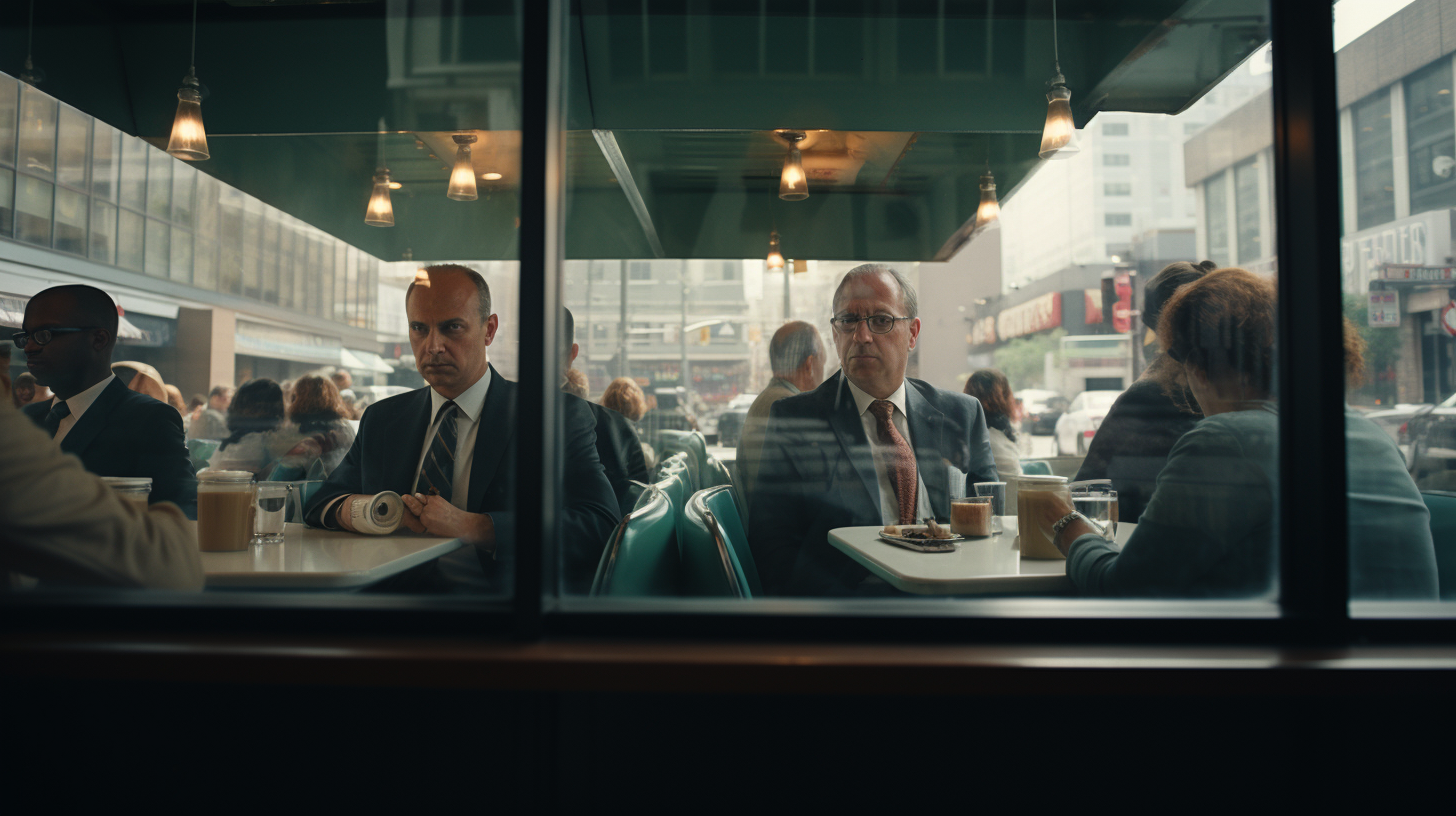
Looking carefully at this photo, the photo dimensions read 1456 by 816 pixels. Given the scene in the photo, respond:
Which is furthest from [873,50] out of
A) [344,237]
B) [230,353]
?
[230,353]

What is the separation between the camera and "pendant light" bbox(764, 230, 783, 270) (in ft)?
16.5

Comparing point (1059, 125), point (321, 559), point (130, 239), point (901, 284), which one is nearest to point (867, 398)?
point (901, 284)

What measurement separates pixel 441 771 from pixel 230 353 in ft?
13.2

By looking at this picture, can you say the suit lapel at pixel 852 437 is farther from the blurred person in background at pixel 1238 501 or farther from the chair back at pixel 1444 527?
the chair back at pixel 1444 527

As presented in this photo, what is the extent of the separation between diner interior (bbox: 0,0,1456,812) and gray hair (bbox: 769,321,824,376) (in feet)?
0.16

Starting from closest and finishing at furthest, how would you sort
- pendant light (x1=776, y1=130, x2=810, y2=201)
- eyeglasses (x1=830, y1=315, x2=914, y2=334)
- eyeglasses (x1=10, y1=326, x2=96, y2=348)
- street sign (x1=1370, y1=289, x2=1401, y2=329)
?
1. street sign (x1=1370, y1=289, x2=1401, y2=329)
2. eyeglasses (x1=10, y1=326, x2=96, y2=348)
3. eyeglasses (x1=830, y1=315, x2=914, y2=334)
4. pendant light (x1=776, y1=130, x2=810, y2=201)

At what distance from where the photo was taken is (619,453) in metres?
2.61

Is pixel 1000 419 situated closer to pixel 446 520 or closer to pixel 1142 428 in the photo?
pixel 1142 428

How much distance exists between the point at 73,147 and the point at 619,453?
390 cm

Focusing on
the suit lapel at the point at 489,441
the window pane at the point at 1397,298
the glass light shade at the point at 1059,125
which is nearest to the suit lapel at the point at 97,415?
the suit lapel at the point at 489,441

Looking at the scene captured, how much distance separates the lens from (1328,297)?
1.06 m

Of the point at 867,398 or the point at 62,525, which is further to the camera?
the point at 867,398

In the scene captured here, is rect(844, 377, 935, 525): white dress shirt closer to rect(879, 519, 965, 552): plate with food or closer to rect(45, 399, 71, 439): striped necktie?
rect(879, 519, 965, 552): plate with food

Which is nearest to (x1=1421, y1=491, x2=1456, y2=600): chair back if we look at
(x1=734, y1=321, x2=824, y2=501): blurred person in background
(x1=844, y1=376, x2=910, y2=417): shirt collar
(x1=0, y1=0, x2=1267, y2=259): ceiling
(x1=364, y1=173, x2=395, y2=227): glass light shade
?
(x1=844, y1=376, x2=910, y2=417): shirt collar
